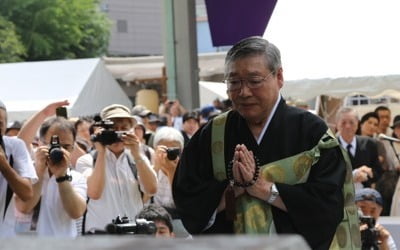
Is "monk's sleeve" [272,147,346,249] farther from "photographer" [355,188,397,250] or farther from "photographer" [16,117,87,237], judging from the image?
"photographer" [355,188,397,250]

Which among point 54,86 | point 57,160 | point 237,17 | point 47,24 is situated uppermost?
point 47,24

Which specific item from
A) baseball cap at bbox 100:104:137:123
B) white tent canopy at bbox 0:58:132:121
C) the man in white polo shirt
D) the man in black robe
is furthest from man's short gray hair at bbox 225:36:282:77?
white tent canopy at bbox 0:58:132:121

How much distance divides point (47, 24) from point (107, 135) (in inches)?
1407

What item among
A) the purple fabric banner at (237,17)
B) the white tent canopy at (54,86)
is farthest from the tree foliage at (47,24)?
the purple fabric banner at (237,17)

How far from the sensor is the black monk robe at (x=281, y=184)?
11.9ft

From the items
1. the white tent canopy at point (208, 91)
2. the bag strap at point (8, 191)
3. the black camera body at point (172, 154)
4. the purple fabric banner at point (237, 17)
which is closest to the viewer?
the bag strap at point (8, 191)

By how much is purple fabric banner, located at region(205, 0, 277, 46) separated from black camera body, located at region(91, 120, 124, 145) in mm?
1003

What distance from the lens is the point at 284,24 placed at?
24.2 ft

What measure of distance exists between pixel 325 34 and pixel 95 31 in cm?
3877

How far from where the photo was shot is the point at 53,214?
565 centimetres

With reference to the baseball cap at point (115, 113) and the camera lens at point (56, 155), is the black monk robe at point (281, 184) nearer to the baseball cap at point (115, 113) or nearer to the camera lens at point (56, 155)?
the camera lens at point (56, 155)

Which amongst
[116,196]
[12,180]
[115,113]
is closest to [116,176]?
[116,196]

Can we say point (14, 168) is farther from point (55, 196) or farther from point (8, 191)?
point (55, 196)

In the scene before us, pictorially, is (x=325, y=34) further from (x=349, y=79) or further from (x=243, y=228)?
(x=243, y=228)
